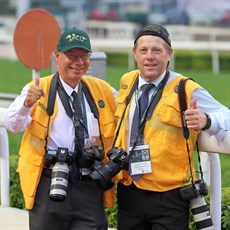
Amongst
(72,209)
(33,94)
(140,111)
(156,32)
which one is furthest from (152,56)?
(72,209)

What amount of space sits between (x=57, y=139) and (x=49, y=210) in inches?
14.6

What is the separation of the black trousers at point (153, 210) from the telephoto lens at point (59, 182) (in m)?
0.32

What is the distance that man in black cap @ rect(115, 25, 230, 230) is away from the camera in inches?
167

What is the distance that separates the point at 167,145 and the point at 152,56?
17.5 inches

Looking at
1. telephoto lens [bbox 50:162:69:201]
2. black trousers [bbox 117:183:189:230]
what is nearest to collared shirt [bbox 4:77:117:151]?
telephoto lens [bbox 50:162:69:201]

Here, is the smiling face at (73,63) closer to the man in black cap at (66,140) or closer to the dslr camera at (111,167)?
the man in black cap at (66,140)

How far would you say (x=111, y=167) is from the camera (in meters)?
4.35

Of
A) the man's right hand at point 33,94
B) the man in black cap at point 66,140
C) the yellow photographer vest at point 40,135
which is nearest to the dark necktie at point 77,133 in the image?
the man in black cap at point 66,140

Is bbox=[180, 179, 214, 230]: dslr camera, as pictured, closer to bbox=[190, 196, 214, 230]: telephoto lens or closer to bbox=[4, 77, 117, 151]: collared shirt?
bbox=[190, 196, 214, 230]: telephoto lens

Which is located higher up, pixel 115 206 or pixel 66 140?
pixel 66 140

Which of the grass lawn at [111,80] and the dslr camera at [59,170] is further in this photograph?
the grass lawn at [111,80]

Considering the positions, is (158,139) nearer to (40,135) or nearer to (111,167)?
(111,167)

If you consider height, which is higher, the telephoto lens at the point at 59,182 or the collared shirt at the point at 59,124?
the collared shirt at the point at 59,124

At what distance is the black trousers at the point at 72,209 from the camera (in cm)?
446
